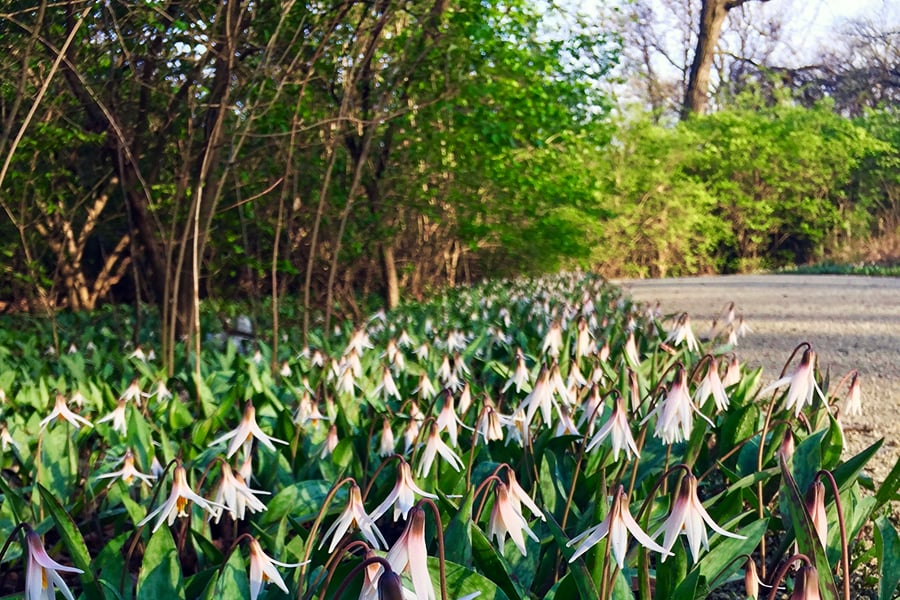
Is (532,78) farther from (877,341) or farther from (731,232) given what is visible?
(731,232)

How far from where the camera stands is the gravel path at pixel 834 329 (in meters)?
3.69

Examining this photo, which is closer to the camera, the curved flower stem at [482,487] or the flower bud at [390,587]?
the flower bud at [390,587]

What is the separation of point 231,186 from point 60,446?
416cm

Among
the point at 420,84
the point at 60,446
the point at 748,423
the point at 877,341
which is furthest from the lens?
the point at 420,84

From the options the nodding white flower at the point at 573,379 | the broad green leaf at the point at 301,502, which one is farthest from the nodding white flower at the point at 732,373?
the broad green leaf at the point at 301,502

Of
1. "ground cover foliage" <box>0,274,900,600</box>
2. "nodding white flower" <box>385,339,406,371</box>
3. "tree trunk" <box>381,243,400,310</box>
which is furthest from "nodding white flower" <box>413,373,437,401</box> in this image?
"tree trunk" <box>381,243,400,310</box>

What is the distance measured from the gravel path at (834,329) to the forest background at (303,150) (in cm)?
203

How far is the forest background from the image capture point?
13.3 feet

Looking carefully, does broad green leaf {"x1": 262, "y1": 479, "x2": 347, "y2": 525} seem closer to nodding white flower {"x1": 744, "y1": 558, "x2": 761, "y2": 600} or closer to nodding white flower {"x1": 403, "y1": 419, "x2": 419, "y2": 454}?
nodding white flower {"x1": 403, "y1": 419, "x2": 419, "y2": 454}

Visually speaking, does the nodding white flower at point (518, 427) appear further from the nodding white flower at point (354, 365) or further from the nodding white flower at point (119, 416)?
the nodding white flower at point (119, 416)

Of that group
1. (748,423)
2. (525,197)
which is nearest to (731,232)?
(525,197)

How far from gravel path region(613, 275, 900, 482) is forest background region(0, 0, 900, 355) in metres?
2.03

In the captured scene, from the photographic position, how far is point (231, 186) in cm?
647

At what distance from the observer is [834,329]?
7098mm
